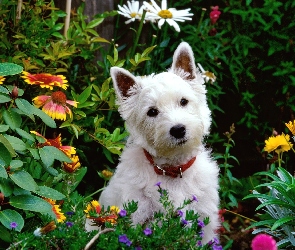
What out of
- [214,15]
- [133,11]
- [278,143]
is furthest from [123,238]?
[214,15]

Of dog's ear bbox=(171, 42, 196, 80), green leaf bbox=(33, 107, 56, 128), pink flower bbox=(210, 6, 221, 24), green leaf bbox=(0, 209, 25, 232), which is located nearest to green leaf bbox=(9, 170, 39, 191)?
green leaf bbox=(0, 209, 25, 232)

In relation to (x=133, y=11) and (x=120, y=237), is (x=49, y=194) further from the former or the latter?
(x=133, y=11)

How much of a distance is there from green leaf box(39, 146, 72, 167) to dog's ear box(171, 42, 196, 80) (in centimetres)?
83

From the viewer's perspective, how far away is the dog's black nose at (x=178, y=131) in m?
2.94

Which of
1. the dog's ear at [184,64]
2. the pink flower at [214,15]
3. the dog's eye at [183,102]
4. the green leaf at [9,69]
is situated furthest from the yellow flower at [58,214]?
the pink flower at [214,15]

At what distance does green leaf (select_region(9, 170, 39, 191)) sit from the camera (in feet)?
8.65

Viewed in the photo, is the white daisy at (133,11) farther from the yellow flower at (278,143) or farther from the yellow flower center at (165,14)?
the yellow flower at (278,143)

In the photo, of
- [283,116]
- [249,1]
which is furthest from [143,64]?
[283,116]

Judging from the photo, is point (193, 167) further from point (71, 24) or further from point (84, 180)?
point (71, 24)

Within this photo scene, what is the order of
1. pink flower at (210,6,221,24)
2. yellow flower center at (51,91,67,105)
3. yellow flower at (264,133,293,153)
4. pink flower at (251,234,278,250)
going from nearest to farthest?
pink flower at (251,234,278,250)
yellow flower center at (51,91,67,105)
yellow flower at (264,133,293,153)
pink flower at (210,6,221,24)

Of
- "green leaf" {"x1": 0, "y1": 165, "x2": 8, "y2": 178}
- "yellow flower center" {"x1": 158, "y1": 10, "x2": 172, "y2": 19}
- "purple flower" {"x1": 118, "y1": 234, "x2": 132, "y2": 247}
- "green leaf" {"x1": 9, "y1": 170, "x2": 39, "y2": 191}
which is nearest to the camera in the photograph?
"purple flower" {"x1": 118, "y1": 234, "x2": 132, "y2": 247}

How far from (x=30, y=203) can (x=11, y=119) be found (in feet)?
1.59

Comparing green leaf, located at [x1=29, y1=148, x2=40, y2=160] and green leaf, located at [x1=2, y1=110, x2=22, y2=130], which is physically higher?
green leaf, located at [x1=2, y1=110, x2=22, y2=130]

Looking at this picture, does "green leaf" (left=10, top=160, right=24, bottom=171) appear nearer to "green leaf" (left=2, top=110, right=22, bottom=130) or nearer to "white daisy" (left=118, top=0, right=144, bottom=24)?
"green leaf" (left=2, top=110, right=22, bottom=130)
